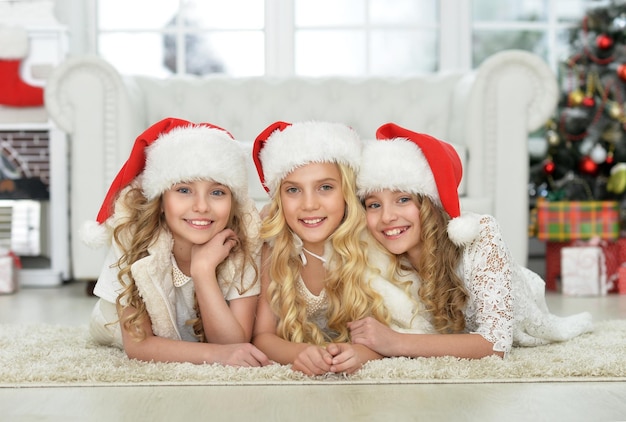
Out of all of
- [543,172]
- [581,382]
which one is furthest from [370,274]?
[543,172]

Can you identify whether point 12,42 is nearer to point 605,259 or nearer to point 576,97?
point 576,97

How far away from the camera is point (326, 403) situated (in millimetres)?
1432

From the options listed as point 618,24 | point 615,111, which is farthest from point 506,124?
point 618,24

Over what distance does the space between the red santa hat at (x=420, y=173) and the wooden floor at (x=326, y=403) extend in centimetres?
41

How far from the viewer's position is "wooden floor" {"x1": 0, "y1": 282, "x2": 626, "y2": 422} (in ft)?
4.44

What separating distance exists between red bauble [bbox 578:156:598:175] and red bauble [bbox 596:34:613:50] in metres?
0.56

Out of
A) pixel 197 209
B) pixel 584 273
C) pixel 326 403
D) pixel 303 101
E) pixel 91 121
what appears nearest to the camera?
pixel 326 403

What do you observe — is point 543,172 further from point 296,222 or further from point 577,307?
point 296,222

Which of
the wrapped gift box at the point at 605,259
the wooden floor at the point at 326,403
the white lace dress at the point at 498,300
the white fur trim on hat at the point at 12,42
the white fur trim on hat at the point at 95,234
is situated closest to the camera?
the wooden floor at the point at 326,403

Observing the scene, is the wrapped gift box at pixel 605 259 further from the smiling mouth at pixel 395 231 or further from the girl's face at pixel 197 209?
the girl's face at pixel 197 209

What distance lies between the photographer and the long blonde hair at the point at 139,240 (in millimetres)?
1840

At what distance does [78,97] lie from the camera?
10.5 ft


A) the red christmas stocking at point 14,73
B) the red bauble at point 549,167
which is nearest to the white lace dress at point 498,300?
the red bauble at point 549,167

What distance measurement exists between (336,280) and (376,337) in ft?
0.65
